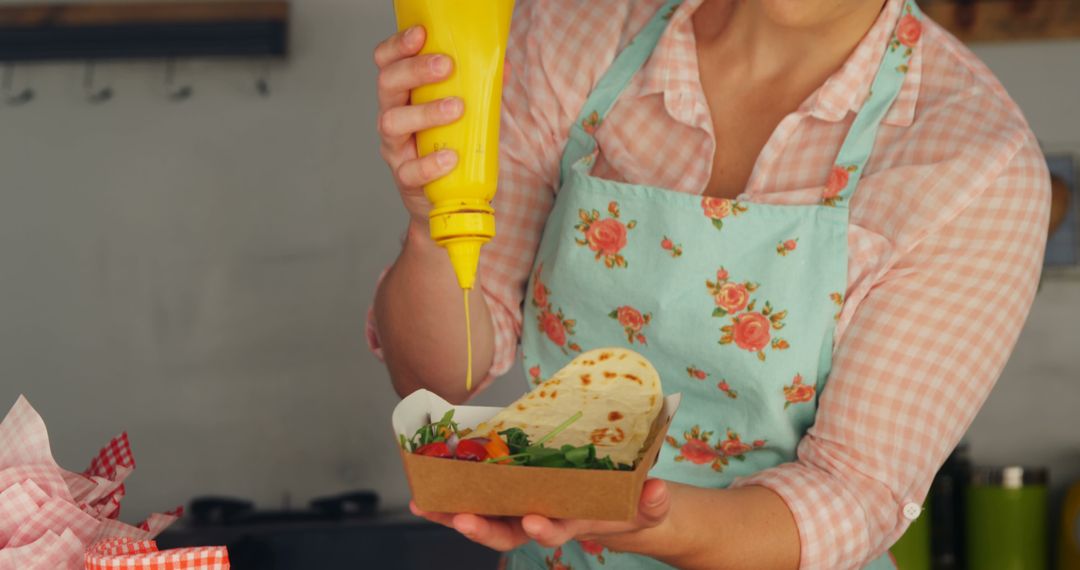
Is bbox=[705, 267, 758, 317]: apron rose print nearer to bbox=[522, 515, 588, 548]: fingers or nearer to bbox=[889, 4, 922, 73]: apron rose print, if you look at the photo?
bbox=[889, 4, 922, 73]: apron rose print

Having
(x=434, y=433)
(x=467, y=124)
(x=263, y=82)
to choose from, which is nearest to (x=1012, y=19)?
(x=263, y=82)

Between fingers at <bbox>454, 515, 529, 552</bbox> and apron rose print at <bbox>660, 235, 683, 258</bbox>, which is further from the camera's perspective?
apron rose print at <bbox>660, 235, 683, 258</bbox>

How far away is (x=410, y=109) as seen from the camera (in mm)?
1003

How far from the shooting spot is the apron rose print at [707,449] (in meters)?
1.32

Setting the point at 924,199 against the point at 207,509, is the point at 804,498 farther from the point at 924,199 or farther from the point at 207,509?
the point at 207,509

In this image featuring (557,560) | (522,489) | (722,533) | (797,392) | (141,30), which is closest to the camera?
(522,489)


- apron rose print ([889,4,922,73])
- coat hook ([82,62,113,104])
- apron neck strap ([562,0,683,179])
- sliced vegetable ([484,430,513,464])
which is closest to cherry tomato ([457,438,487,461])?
sliced vegetable ([484,430,513,464])

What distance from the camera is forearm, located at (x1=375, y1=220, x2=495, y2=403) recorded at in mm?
1251

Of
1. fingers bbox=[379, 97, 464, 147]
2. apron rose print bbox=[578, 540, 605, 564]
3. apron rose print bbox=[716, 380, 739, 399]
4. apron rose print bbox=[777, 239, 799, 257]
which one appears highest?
fingers bbox=[379, 97, 464, 147]

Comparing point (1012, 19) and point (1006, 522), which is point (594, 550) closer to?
point (1006, 522)

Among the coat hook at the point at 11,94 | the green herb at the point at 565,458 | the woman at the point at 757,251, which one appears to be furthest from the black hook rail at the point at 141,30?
the green herb at the point at 565,458

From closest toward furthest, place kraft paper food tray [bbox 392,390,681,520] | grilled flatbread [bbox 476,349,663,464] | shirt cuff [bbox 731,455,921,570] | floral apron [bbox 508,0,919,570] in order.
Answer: kraft paper food tray [bbox 392,390,681,520] < grilled flatbread [bbox 476,349,663,464] < shirt cuff [bbox 731,455,921,570] < floral apron [bbox 508,0,919,570]

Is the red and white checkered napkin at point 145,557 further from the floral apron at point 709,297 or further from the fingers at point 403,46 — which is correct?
the floral apron at point 709,297

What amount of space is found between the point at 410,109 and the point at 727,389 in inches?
19.6
